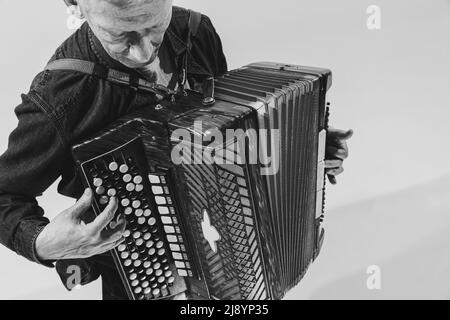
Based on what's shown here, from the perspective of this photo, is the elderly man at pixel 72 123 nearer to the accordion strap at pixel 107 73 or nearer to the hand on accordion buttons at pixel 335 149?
the accordion strap at pixel 107 73

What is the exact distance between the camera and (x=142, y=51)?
4.02 feet

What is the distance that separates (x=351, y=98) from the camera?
2010 mm

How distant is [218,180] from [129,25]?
0.37 m

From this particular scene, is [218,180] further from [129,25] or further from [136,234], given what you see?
[129,25]

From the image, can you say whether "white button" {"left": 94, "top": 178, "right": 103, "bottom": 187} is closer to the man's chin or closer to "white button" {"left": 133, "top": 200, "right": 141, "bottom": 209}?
"white button" {"left": 133, "top": 200, "right": 141, "bottom": 209}

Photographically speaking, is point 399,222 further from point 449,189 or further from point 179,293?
point 179,293

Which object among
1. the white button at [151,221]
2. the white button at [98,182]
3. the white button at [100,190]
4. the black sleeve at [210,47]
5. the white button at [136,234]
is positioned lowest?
the white button at [136,234]

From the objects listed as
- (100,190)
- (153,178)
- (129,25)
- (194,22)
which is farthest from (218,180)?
(194,22)

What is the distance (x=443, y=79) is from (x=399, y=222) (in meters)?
0.56

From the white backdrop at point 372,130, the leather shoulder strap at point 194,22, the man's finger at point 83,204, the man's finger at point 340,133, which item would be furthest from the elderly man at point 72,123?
the man's finger at point 340,133

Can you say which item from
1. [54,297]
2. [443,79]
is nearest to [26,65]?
[54,297]

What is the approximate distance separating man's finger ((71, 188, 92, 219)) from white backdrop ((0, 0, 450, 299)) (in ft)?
1.31

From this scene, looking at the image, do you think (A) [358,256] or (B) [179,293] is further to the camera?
Answer: (A) [358,256]

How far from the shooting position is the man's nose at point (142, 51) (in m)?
1.22
